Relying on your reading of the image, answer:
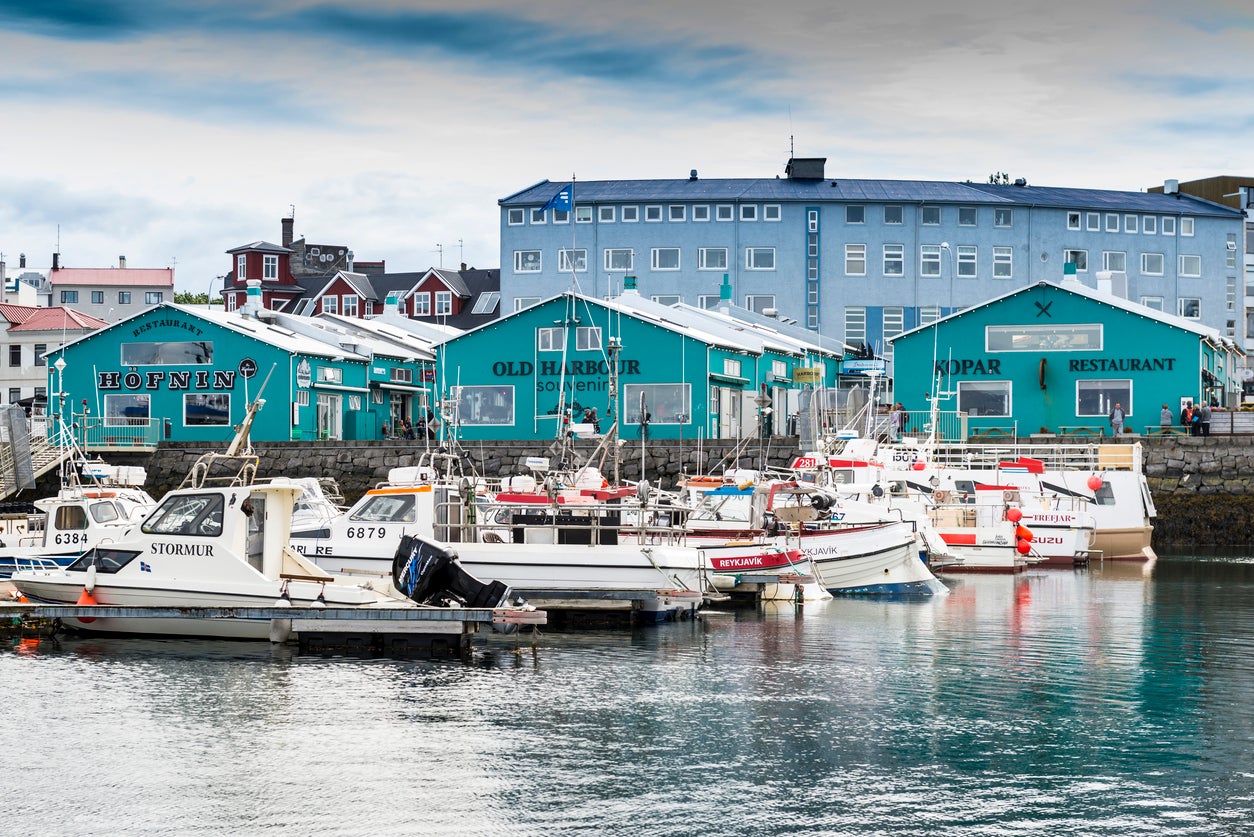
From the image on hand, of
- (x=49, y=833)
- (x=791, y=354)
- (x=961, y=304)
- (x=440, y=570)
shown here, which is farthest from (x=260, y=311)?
(x=49, y=833)

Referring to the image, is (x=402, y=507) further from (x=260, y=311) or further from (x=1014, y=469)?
(x=260, y=311)

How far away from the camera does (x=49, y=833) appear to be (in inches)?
550

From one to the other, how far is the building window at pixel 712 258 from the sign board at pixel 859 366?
41.0 ft

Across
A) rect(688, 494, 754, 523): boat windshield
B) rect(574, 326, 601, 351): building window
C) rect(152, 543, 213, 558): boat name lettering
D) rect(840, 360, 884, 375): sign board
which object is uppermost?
rect(574, 326, 601, 351): building window

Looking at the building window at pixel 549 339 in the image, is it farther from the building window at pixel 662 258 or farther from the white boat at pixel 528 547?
the white boat at pixel 528 547

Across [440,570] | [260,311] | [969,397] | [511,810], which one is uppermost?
Result: [260,311]

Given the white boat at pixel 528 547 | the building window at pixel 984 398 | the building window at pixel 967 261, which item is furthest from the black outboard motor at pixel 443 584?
the building window at pixel 967 261

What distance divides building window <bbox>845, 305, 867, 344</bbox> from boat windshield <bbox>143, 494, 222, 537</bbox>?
5701cm

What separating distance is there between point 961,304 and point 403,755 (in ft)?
213

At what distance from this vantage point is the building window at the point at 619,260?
7956cm

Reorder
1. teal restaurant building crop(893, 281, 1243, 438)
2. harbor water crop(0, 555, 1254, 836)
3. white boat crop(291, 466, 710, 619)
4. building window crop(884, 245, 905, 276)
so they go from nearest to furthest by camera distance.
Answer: harbor water crop(0, 555, 1254, 836), white boat crop(291, 466, 710, 619), teal restaurant building crop(893, 281, 1243, 438), building window crop(884, 245, 905, 276)

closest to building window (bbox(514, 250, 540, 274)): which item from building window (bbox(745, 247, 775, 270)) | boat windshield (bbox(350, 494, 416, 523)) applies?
Answer: building window (bbox(745, 247, 775, 270))

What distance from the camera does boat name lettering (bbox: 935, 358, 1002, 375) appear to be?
191 feet

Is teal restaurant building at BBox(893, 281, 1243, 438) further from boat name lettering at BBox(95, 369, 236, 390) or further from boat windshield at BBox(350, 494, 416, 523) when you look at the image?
boat windshield at BBox(350, 494, 416, 523)
